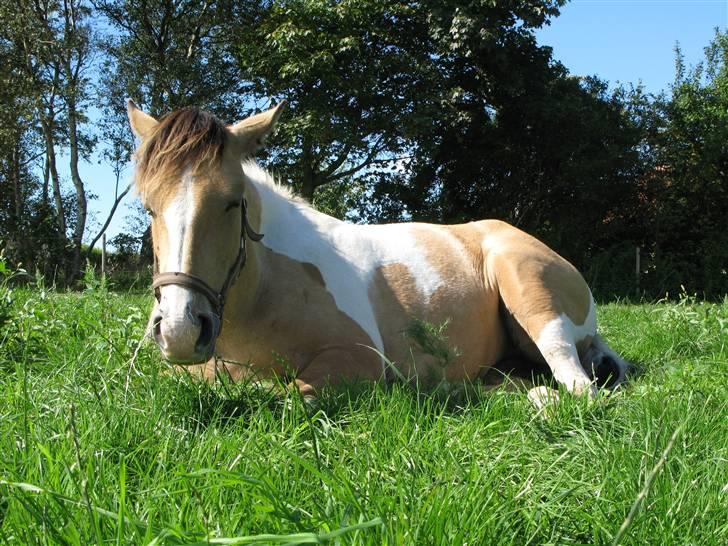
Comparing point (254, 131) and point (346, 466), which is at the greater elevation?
point (254, 131)

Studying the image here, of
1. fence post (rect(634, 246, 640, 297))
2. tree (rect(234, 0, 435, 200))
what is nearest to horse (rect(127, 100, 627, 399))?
fence post (rect(634, 246, 640, 297))

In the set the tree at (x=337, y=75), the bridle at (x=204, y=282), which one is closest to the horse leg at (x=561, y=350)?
the bridle at (x=204, y=282)

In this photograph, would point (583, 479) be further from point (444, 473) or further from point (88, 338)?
point (88, 338)

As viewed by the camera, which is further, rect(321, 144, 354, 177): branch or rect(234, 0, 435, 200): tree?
rect(321, 144, 354, 177): branch

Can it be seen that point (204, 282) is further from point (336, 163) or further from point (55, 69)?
point (55, 69)

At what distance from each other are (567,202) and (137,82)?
15.9 meters

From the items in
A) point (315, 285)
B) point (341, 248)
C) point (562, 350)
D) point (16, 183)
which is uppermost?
point (16, 183)

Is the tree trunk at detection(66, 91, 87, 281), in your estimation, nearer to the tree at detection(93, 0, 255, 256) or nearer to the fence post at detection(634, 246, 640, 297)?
the tree at detection(93, 0, 255, 256)

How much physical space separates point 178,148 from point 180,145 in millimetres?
22

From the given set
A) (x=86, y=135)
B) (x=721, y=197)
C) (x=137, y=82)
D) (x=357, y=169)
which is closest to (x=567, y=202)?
(x=721, y=197)

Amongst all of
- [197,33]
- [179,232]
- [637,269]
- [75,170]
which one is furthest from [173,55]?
[179,232]

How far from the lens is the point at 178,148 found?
262cm

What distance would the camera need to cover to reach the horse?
2.51 metres

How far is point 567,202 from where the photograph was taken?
67.7 feet
